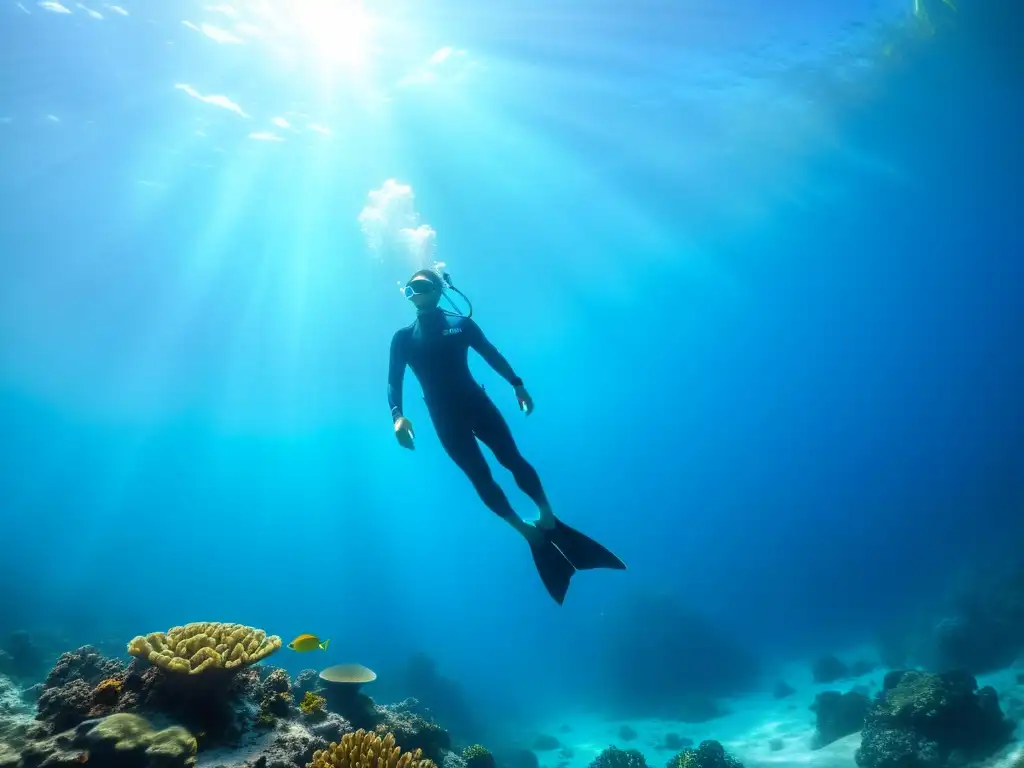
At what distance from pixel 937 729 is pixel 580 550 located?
10.2 metres

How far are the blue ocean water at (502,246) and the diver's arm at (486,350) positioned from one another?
17.7 meters

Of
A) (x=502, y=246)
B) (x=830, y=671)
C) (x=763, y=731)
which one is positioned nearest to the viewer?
(x=763, y=731)

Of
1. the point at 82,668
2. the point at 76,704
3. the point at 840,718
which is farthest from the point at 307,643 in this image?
the point at 840,718

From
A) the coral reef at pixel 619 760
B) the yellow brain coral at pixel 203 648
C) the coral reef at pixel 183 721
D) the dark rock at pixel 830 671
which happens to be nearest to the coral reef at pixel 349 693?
the coral reef at pixel 183 721

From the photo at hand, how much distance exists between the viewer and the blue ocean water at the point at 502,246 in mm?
21406

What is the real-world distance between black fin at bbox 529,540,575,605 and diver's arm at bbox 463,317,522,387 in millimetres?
2380

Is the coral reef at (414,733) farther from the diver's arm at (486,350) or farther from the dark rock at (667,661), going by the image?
the dark rock at (667,661)

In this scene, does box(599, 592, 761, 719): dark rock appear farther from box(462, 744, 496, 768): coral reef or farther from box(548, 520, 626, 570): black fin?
box(548, 520, 626, 570): black fin

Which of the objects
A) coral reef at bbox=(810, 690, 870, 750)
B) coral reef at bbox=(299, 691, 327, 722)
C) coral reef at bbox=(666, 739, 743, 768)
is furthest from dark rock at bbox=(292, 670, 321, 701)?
coral reef at bbox=(810, 690, 870, 750)

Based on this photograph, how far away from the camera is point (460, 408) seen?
6.81 meters

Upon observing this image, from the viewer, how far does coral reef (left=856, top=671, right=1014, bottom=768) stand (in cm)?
984

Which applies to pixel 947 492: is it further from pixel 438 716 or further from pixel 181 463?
pixel 181 463

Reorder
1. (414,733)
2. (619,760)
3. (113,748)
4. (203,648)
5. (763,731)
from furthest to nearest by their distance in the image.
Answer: (763,731)
(619,760)
(414,733)
(203,648)
(113,748)

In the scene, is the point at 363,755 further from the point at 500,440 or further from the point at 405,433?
the point at 500,440
